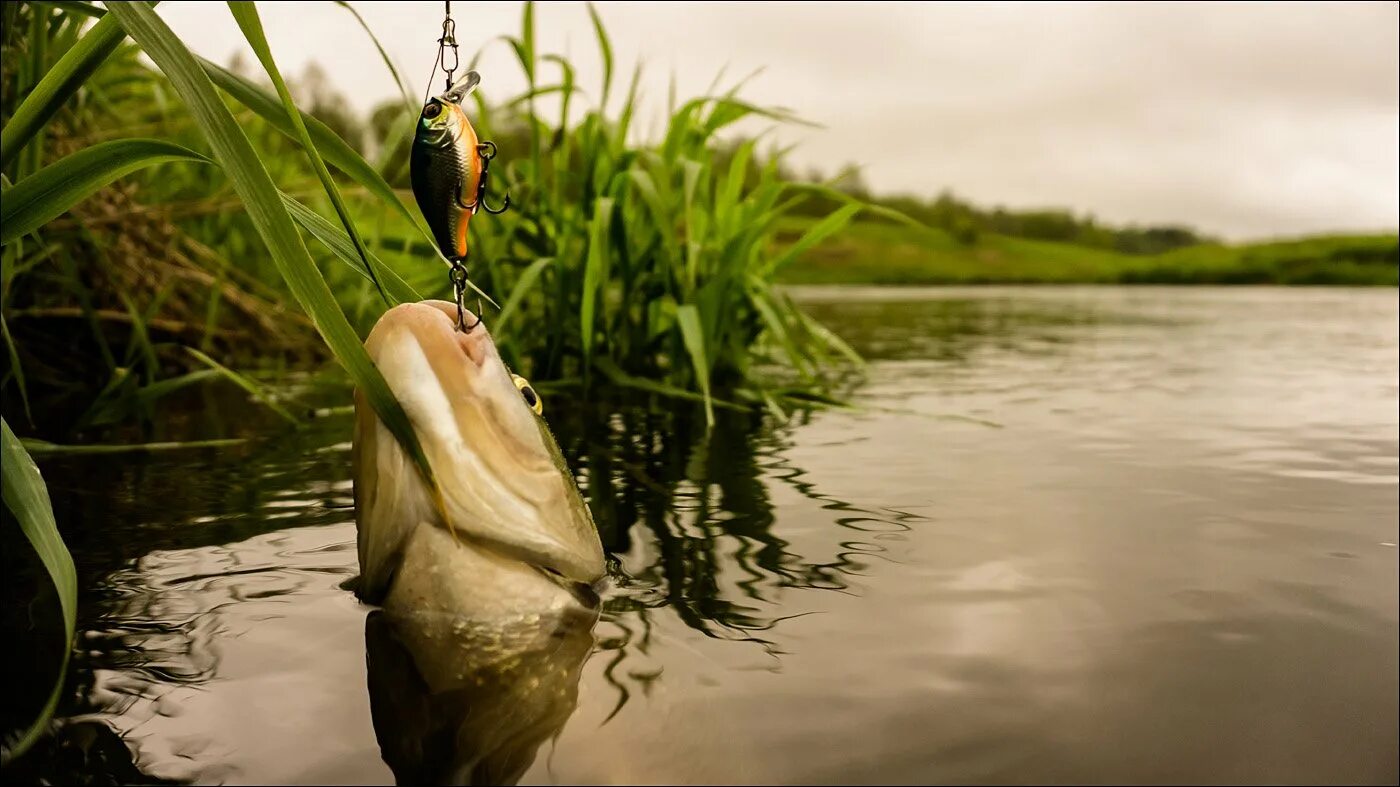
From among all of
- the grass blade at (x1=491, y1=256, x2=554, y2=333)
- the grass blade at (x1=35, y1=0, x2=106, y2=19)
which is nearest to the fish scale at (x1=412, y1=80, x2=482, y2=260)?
the grass blade at (x1=35, y1=0, x2=106, y2=19)

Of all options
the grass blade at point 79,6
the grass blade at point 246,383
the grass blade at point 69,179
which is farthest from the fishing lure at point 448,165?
the grass blade at point 246,383

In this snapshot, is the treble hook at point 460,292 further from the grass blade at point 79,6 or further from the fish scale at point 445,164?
→ the grass blade at point 79,6

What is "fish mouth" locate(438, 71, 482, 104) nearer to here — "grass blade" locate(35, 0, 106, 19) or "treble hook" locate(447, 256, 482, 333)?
"treble hook" locate(447, 256, 482, 333)

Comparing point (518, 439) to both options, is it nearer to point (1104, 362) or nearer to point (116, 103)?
point (116, 103)

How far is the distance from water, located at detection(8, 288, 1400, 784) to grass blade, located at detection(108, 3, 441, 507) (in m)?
0.41

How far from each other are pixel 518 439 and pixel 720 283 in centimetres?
219

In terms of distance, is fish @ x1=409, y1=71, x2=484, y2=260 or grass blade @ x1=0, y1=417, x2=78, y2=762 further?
fish @ x1=409, y1=71, x2=484, y2=260

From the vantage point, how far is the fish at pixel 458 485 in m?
1.31

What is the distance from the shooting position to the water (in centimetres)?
110

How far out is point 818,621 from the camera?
1500 mm

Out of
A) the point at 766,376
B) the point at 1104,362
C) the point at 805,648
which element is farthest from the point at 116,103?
→ the point at 1104,362

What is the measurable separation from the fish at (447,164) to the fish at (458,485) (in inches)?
4.4

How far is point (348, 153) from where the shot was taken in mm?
1315

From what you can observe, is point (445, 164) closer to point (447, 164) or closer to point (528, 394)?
point (447, 164)
